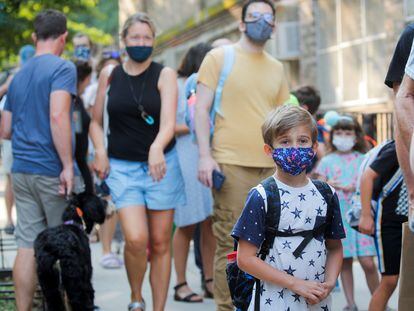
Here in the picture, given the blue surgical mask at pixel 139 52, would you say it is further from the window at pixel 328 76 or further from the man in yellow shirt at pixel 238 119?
the window at pixel 328 76

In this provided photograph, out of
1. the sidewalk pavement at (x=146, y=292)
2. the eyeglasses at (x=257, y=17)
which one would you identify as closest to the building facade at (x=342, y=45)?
the sidewalk pavement at (x=146, y=292)

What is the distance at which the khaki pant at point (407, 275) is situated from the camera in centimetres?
452

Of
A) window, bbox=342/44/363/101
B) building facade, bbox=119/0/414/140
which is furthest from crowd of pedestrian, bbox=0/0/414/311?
window, bbox=342/44/363/101

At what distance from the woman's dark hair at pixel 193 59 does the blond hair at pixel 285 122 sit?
3.85 m

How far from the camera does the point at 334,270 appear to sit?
448cm

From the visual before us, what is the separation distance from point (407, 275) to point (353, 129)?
141 inches

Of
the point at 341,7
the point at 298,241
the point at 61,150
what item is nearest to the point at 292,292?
the point at 298,241

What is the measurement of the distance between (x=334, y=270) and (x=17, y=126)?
125 inches

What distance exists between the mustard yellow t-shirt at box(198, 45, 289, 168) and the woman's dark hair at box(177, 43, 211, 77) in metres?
1.52

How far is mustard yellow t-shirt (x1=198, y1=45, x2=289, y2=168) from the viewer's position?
21.9 feet

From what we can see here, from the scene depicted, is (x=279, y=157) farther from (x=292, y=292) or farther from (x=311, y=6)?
(x=311, y=6)

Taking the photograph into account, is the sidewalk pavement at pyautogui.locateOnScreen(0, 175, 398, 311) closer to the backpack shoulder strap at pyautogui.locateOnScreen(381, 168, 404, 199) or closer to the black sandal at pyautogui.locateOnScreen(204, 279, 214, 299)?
the black sandal at pyautogui.locateOnScreen(204, 279, 214, 299)

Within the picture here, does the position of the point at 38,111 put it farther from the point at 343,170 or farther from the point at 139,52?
the point at 343,170

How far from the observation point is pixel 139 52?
268 inches
